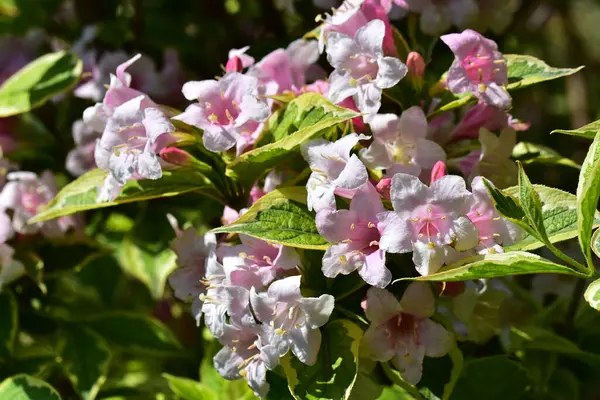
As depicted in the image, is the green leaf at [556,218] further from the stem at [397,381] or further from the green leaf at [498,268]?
the stem at [397,381]

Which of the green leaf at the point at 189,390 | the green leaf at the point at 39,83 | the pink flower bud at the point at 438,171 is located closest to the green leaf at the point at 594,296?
the pink flower bud at the point at 438,171

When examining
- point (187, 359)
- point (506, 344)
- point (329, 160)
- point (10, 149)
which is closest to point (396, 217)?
point (329, 160)

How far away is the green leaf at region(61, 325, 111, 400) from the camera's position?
4.89ft

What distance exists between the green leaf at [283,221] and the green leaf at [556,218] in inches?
10.1

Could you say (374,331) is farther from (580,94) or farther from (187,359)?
(580,94)

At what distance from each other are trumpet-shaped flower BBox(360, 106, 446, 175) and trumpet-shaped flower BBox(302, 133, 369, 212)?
5 centimetres

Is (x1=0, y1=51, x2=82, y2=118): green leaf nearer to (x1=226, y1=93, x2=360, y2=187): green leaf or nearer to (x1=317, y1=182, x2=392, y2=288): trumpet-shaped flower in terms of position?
(x1=226, y1=93, x2=360, y2=187): green leaf

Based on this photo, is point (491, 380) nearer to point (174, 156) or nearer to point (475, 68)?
point (475, 68)

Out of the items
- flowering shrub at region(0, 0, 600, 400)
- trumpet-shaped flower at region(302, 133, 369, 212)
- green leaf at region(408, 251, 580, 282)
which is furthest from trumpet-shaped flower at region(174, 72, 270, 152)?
green leaf at region(408, 251, 580, 282)

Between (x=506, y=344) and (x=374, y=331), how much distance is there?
1.27 ft

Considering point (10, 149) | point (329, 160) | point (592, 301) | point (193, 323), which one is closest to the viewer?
point (592, 301)

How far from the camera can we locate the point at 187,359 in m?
1.78

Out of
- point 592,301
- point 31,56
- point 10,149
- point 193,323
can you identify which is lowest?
point 193,323

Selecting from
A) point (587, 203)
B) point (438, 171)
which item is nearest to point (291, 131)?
point (438, 171)
